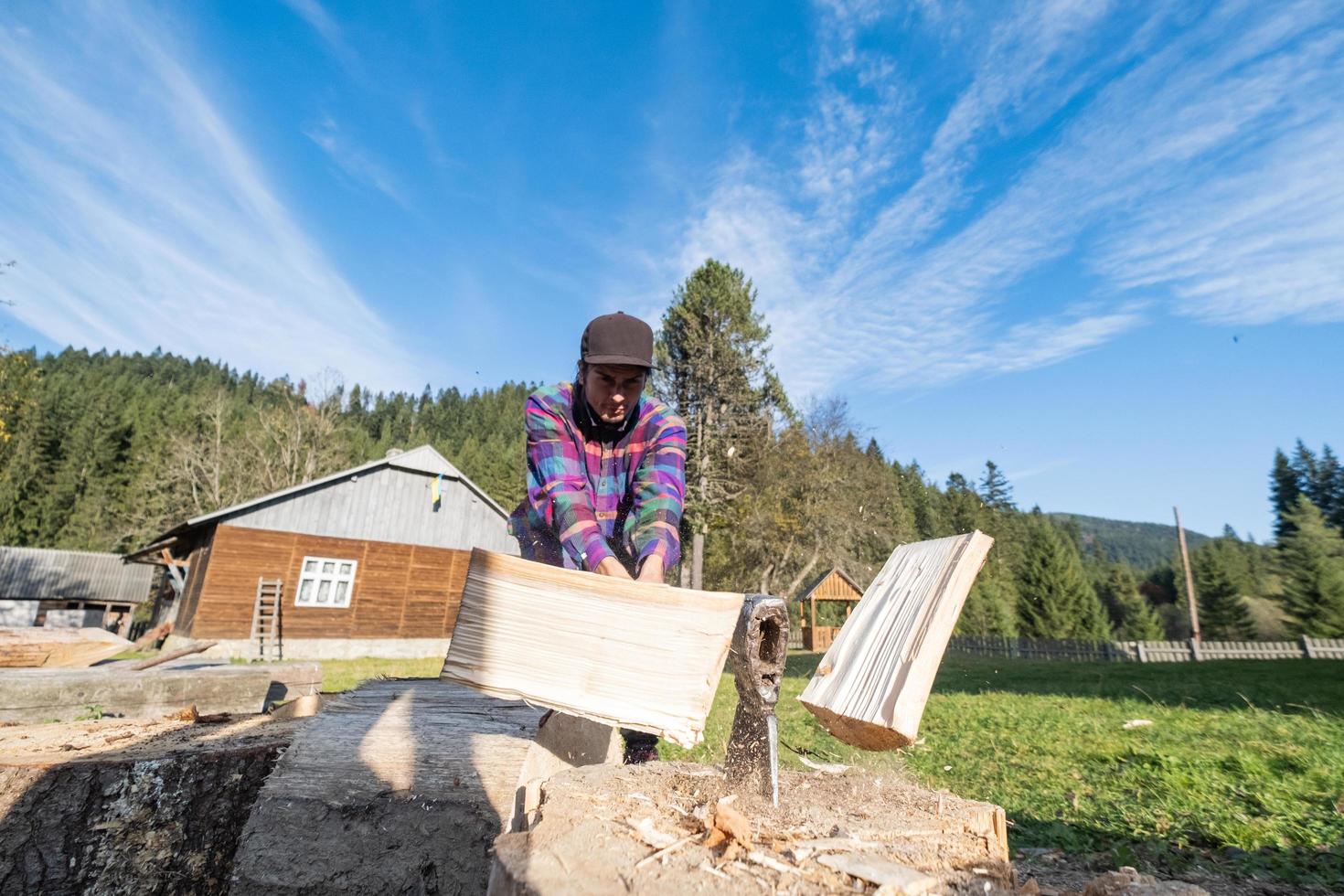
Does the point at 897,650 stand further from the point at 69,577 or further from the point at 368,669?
the point at 69,577

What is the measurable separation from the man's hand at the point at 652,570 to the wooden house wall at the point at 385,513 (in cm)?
1560

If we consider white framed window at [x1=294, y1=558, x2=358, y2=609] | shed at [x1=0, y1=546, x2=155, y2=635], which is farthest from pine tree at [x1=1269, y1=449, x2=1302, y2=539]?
shed at [x1=0, y1=546, x2=155, y2=635]

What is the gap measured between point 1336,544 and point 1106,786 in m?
30.5

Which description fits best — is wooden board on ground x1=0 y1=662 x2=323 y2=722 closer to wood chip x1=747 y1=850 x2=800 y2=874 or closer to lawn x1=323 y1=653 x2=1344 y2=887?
lawn x1=323 y1=653 x2=1344 y2=887

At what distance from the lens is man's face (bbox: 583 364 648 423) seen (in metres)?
2.18

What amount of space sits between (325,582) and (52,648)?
1109cm

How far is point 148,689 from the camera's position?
3.40 metres

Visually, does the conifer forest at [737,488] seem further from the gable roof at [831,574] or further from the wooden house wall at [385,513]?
the wooden house wall at [385,513]

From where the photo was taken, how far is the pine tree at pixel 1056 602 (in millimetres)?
39375

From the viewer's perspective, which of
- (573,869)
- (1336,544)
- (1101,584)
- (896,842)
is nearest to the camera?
(573,869)

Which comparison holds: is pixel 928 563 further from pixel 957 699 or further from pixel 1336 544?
pixel 1336 544

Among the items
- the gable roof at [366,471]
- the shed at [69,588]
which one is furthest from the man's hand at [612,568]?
the shed at [69,588]

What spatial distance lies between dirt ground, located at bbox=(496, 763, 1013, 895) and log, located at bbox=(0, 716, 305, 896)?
4.55 ft

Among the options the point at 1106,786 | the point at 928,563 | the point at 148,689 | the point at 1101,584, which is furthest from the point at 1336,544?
the point at 1101,584
